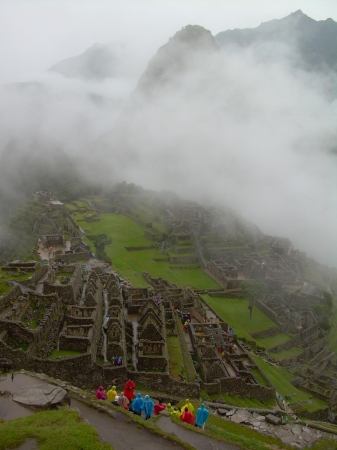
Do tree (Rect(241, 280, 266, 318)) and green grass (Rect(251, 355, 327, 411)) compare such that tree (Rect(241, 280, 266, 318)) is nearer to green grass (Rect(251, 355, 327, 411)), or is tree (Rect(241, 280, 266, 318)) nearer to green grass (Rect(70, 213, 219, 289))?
green grass (Rect(70, 213, 219, 289))

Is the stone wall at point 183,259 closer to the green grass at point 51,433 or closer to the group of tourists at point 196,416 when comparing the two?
the group of tourists at point 196,416

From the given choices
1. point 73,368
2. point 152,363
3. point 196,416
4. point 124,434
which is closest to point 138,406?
point 124,434

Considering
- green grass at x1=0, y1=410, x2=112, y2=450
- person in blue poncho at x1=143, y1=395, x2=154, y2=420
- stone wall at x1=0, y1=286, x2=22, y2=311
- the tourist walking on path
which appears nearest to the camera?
green grass at x1=0, y1=410, x2=112, y2=450

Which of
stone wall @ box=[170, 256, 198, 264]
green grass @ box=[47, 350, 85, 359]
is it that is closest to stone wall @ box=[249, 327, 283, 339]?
stone wall @ box=[170, 256, 198, 264]

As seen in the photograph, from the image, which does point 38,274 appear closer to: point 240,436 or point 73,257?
point 73,257

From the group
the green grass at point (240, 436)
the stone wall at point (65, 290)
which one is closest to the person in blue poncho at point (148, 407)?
the green grass at point (240, 436)

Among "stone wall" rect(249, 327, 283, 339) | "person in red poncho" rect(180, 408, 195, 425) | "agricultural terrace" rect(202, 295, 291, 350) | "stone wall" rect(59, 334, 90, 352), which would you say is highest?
"person in red poncho" rect(180, 408, 195, 425)
